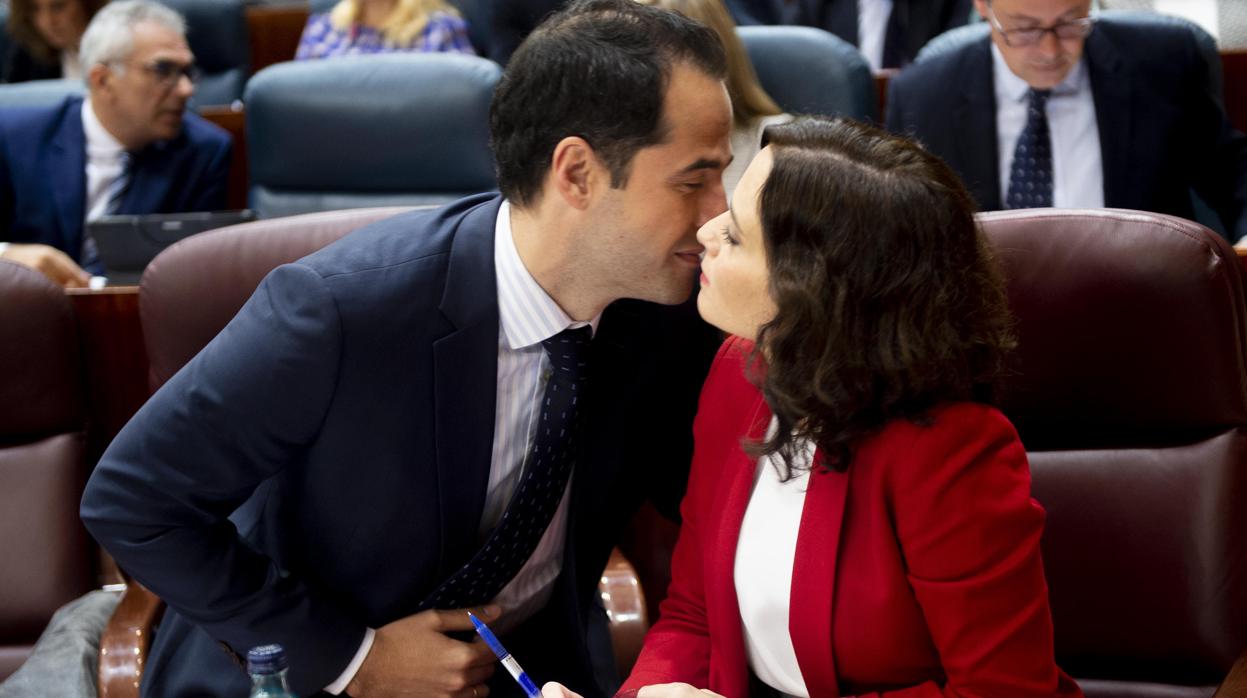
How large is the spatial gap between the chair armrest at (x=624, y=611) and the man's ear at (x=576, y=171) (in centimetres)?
49

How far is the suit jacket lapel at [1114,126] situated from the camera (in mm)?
2434

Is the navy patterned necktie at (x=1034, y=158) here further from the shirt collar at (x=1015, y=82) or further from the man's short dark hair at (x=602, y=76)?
the man's short dark hair at (x=602, y=76)

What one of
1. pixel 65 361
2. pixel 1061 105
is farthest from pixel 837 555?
pixel 1061 105

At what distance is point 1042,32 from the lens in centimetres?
239

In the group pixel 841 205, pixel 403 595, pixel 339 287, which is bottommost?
pixel 403 595

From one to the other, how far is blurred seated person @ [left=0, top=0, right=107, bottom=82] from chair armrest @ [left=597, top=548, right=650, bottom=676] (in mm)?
2875

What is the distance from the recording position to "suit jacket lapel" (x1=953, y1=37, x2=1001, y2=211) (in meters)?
2.47

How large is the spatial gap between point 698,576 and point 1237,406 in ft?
1.97

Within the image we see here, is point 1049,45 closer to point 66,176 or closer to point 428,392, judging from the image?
point 428,392

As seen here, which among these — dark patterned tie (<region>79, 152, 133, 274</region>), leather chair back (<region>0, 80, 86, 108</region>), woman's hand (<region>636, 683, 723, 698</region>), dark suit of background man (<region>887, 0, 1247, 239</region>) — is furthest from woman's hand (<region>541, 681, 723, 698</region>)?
leather chair back (<region>0, 80, 86, 108</region>)

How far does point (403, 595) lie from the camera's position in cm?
139

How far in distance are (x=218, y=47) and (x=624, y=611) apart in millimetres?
2986

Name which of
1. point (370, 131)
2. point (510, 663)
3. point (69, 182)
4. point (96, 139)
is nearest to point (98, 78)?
point (96, 139)

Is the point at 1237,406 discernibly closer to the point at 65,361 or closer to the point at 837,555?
the point at 837,555
